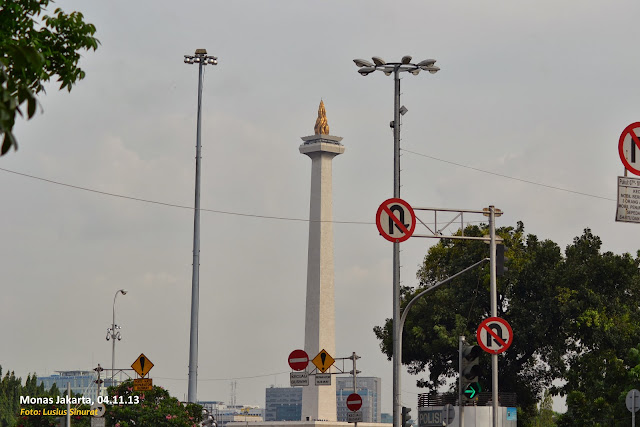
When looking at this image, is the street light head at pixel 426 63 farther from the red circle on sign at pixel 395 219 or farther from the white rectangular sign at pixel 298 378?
the white rectangular sign at pixel 298 378

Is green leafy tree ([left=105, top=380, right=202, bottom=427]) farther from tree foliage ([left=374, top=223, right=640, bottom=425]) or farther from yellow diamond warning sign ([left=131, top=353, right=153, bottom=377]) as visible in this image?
yellow diamond warning sign ([left=131, top=353, right=153, bottom=377])

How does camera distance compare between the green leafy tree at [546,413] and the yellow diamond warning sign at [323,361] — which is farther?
the green leafy tree at [546,413]

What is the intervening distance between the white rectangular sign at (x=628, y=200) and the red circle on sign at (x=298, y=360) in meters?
25.3

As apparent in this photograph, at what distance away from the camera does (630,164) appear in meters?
17.0

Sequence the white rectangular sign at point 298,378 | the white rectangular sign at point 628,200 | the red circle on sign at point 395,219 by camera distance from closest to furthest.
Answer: the white rectangular sign at point 628,200 < the red circle on sign at point 395,219 < the white rectangular sign at point 298,378

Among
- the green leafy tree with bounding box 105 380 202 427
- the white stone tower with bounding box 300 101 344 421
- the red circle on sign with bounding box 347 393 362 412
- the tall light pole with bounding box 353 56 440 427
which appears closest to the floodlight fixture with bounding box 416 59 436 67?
the tall light pole with bounding box 353 56 440 427

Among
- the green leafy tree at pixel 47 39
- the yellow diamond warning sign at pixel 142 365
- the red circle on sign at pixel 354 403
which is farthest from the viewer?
the yellow diamond warning sign at pixel 142 365

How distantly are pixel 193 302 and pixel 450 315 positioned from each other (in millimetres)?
24779

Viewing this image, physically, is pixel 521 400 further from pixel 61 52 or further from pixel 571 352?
pixel 61 52

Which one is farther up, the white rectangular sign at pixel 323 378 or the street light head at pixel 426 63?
the street light head at pixel 426 63

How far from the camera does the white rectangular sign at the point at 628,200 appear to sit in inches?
645

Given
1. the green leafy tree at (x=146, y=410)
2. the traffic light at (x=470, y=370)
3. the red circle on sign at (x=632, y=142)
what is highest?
the red circle on sign at (x=632, y=142)

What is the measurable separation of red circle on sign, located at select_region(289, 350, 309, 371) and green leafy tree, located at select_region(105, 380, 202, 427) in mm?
24463

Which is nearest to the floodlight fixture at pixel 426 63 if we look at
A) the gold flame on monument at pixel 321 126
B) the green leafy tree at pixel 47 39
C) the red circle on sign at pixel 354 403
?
the red circle on sign at pixel 354 403
